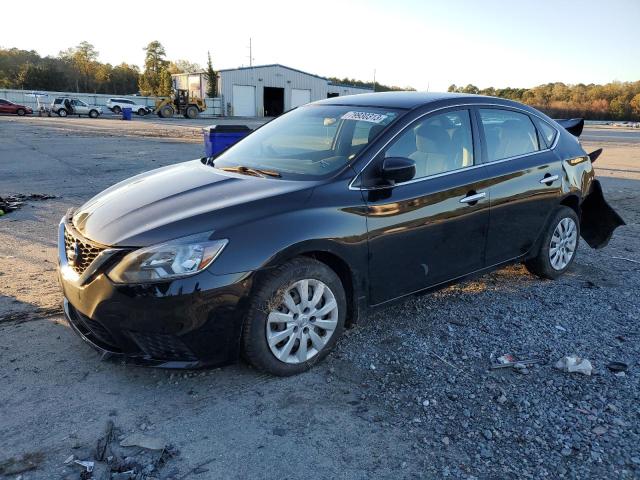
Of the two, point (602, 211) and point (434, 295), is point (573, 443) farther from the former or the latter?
point (602, 211)

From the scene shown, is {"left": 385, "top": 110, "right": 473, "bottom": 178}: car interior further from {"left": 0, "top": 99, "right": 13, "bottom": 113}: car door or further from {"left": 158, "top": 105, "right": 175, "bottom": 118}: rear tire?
{"left": 0, "top": 99, "right": 13, "bottom": 113}: car door

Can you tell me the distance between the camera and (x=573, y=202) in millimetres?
5191

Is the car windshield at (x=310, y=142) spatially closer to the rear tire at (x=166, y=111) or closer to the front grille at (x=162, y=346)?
the front grille at (x=162, y=346)

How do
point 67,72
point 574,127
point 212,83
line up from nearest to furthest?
point 574,127 < point 212,83 < point 67,72

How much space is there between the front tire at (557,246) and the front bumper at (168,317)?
3205mm

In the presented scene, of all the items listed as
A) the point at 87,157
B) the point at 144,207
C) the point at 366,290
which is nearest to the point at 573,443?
the point at 366,290

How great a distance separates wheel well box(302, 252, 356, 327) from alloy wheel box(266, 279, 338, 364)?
0.52 ft

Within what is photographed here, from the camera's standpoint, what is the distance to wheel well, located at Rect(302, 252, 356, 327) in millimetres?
3318

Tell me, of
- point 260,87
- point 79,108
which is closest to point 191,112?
point 79,108

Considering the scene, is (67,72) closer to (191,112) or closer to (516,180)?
(191,112)

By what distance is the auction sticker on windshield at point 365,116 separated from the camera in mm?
3894

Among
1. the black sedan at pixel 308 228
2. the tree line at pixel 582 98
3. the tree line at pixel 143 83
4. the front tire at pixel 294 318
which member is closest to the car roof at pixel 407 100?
the black sedan at pixel 308 228

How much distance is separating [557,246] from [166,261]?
3.86 m

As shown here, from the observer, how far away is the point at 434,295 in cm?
467
